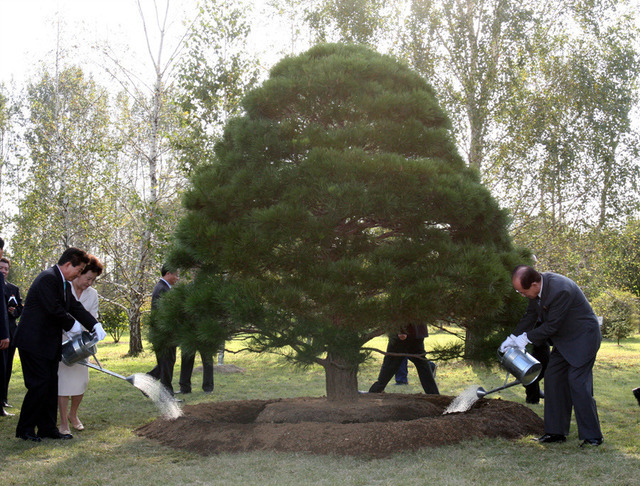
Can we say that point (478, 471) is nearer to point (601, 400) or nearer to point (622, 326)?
point (601, 400)

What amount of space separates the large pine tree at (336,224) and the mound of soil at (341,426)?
0.41 meters

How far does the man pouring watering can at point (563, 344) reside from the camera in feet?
16.9

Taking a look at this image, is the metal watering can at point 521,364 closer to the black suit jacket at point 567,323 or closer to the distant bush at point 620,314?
the black suit jacket at point 567,323

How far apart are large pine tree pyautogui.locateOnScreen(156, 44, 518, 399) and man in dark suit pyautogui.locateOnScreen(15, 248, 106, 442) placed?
95cm

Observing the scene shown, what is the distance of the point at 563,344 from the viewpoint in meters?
5.33

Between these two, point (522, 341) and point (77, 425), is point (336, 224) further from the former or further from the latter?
point (77, 425)

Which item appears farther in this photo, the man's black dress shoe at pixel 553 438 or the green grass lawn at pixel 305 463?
the man's black dress shoe at pixel 553 438

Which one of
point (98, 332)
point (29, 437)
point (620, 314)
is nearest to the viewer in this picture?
point (29, 437)

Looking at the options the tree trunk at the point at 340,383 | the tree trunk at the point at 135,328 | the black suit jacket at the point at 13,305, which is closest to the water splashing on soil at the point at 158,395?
the tree trunk at the point at 340,383

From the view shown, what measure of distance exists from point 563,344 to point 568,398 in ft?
1.59

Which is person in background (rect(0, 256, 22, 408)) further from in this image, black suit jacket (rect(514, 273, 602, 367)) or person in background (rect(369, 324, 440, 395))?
black suit jacket (rect(514, 273, 602, 367))

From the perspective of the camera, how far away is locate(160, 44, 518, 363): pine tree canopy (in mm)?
5133

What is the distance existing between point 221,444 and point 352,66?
3.61 meters

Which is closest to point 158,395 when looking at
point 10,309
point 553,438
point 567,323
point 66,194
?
point 10,309
